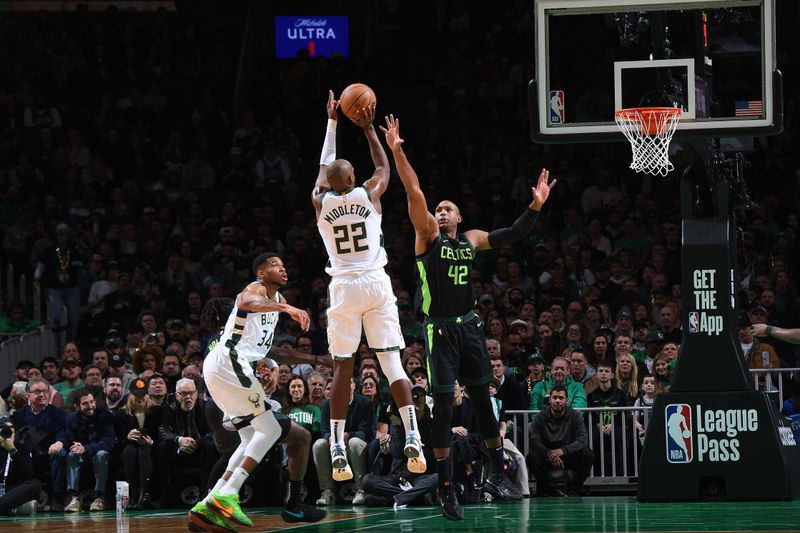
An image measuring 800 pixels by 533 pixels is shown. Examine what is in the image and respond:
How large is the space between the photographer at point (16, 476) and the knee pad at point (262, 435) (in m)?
5.20

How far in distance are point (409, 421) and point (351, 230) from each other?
1.66m

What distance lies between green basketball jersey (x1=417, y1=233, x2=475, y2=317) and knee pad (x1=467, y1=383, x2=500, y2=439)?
26.9 inches

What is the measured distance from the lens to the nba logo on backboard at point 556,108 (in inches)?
489

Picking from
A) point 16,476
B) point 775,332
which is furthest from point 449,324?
point 16,476

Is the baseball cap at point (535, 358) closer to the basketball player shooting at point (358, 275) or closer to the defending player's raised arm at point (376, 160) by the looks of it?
the basketball player shooting at point (358, 275)

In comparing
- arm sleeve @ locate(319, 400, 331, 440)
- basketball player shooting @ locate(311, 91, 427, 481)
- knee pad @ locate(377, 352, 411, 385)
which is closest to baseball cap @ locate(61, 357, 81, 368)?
arm sleeve @ locate(319, 400, 331, 440)

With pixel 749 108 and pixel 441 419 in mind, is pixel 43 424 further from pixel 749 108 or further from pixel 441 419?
pixel 749 108

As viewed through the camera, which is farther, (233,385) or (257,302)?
(233,385)

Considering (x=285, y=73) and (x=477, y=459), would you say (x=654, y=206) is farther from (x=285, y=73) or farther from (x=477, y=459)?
(x=285, y=73)

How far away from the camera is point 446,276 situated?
38.2ft

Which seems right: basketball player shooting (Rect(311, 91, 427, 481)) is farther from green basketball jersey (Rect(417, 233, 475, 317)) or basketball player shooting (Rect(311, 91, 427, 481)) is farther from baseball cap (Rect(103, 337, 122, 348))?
baseball cap (Rect(103, 337, 122, 348))

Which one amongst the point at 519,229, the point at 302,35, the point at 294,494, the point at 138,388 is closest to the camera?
the point at 519,229

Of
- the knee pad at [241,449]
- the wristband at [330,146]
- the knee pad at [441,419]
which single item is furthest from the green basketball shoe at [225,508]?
the wristband at [330,146]

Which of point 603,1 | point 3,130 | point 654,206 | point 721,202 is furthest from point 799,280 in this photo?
point 3,130
